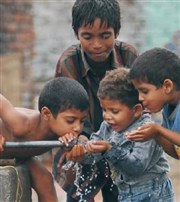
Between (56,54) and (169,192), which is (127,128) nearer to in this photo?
(169,192)

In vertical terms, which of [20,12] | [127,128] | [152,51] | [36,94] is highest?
[152,51]

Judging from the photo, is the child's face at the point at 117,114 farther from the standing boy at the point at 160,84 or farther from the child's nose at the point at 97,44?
the child's nose at the point at 97,44

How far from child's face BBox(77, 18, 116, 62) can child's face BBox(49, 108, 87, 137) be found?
383 millimetres

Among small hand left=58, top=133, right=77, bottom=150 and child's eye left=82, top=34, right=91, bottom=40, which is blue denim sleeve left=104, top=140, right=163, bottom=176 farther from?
child's eye left=82, top=34, right=91, bottom=40

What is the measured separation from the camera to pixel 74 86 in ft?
19.4

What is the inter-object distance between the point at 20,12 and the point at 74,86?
5.24m

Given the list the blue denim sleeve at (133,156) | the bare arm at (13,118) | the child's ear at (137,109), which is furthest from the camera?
the bare arm at (13,118)

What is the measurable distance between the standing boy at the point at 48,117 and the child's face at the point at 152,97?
0.42 m

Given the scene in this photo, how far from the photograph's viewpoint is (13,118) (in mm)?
5863

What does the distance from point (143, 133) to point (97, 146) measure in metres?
0.26

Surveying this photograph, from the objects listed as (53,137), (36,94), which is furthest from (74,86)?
(36,94)

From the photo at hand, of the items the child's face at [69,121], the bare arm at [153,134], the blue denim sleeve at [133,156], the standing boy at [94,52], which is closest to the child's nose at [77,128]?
the child's face at [69,121]

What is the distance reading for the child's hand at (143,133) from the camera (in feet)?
17.7

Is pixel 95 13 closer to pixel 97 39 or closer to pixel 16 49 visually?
pixel 97 39
